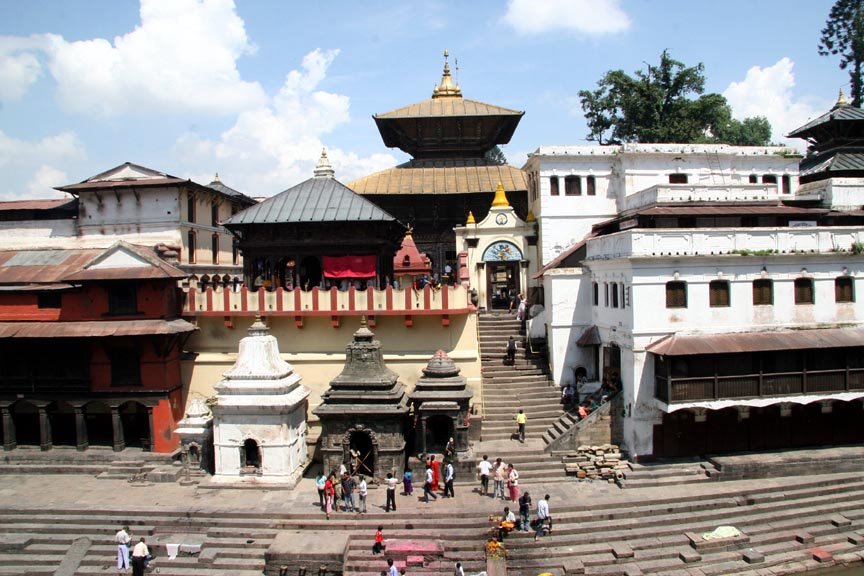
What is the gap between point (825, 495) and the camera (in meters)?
18.8

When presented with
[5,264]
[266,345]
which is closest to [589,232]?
[266,345]

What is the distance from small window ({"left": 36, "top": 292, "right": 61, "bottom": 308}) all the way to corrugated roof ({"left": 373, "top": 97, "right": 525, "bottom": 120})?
1750 centimetres

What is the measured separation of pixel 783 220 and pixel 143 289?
22.9 meters

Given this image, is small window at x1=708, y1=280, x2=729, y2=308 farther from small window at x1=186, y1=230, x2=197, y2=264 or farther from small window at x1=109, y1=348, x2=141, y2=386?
small window at x1=186, y1=230, x2=197, y2=264

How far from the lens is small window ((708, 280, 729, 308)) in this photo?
67.0 ft

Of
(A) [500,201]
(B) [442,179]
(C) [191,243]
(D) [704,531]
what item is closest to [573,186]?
(A) [500,201]

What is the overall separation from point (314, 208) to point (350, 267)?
256cm

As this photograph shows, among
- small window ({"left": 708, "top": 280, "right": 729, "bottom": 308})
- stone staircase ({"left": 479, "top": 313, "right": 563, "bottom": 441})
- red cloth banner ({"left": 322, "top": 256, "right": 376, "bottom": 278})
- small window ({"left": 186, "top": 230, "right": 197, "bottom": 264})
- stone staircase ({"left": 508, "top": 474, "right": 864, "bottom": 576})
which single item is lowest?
stone staircase ({"left": 508, "top": 474, "right": 864, "bottom": 576})

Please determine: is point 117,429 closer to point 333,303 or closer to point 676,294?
point 333,303

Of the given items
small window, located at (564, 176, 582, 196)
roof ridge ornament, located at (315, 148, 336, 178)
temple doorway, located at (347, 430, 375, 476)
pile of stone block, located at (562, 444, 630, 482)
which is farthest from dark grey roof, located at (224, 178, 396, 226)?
pile of stone block, located at (562, 444, 630, 482)

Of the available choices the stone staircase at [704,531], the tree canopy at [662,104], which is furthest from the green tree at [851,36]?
the stone staircase at [704,531]

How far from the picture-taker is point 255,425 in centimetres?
2009

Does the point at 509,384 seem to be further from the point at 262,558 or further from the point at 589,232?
the point at 262,558

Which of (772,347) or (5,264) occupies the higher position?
(5,264)
